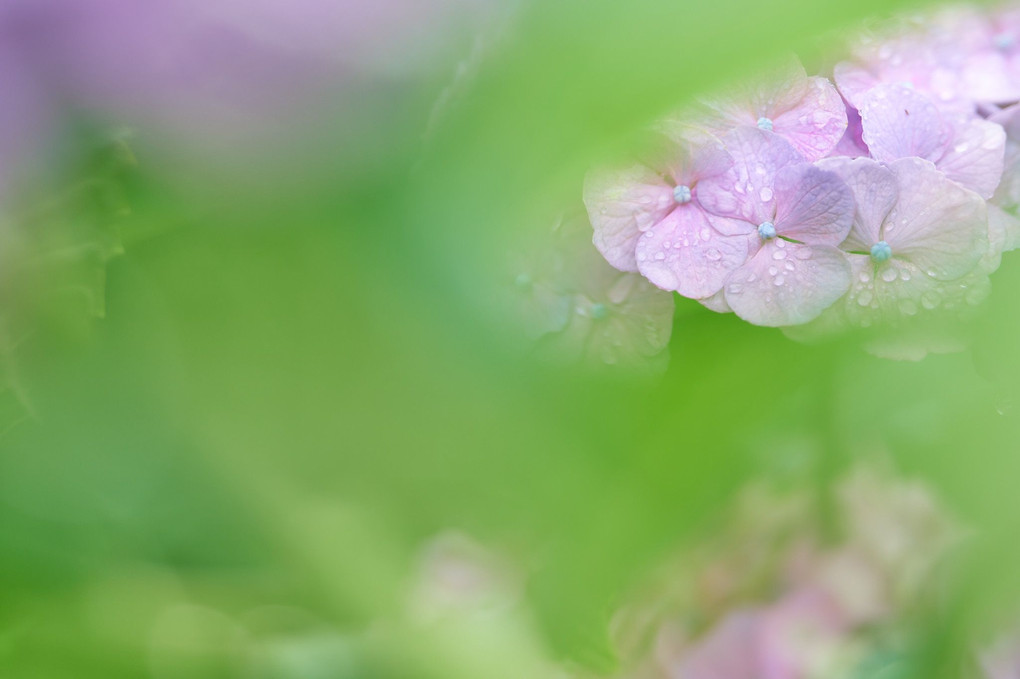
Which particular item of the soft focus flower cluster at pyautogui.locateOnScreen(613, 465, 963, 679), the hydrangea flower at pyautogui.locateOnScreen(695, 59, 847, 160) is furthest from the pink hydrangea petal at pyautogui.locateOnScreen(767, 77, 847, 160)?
the soft focus flower cluster at pyautogui.locateOnScreen(613, 465, 963, 679)

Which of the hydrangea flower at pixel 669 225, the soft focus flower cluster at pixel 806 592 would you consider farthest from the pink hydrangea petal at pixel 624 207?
the soft focus flower cluster at pixel 806 592

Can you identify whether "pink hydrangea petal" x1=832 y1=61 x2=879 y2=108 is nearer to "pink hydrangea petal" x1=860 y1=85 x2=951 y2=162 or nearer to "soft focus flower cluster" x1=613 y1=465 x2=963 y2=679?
"pink hydrangea petal" x1=860 y1=85 x2=951 y2=162

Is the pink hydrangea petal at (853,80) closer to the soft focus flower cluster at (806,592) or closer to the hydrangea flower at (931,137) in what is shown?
the hydrangea flower at (931,137)

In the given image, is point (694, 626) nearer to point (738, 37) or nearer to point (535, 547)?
point (535, 547)

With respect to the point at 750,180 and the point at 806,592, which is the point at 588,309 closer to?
the point at 750,180

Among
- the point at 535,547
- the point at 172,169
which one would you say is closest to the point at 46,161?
the point at 172,169

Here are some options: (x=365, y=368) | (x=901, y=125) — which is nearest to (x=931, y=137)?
(x=901, y=125)
